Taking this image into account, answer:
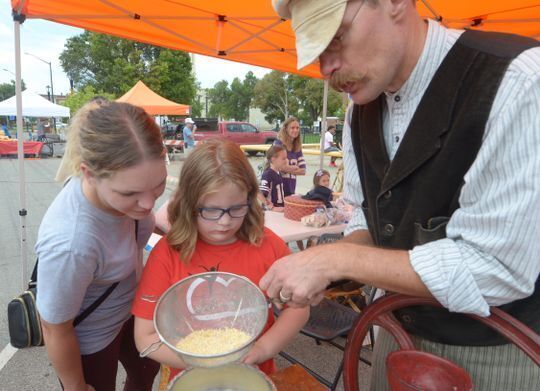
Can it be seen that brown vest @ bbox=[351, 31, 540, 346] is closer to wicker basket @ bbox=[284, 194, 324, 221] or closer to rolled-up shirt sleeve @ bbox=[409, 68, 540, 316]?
rolled-up shirt sleeve @ bbox=[409, 68, 540, 316]

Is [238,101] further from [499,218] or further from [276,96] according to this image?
[499,218]

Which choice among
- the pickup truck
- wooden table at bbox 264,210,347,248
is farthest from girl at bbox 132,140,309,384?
the pickup truck

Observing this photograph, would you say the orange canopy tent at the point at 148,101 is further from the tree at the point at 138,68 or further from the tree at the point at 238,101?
the tree at the point at 238,101

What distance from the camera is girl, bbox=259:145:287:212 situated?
4598mm

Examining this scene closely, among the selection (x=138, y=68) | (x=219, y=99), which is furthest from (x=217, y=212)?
(x=219, y=99)

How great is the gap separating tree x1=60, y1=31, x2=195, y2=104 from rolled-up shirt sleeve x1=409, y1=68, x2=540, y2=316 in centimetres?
2540

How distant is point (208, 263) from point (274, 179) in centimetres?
326

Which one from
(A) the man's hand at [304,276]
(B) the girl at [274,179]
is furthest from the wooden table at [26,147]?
(A) the man's hand at [304,276]

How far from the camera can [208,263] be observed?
1.43 m

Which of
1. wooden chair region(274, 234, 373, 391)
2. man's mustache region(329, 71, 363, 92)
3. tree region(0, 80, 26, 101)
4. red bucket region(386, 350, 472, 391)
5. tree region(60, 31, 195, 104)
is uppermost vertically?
tree region(0, 80, 26, 101)

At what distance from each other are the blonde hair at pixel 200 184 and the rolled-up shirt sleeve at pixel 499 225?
30.6 inches

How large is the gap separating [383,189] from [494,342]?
19.9 inches

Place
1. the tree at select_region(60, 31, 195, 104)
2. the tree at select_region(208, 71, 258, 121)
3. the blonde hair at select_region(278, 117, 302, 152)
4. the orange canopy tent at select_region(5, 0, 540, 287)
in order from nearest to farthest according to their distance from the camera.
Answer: the orange canopy tent at select_region(5, 0, 540, 287) < the blonde hair at select_region(278, 117, 302, 152) < the tree at select_region(60, 31, 195, 104) < the tree at select_region(208, 71, 258, 121)

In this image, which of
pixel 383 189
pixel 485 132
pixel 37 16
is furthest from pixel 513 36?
pixel 37 16
